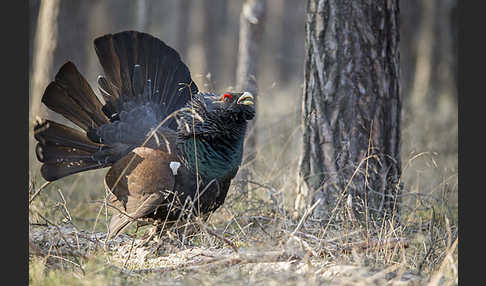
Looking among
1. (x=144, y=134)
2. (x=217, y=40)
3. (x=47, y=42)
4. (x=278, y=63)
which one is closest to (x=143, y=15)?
(x=47, y=42)

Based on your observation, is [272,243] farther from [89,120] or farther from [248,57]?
[248,57]

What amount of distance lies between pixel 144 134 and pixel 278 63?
70.4ft

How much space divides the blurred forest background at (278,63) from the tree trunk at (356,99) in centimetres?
33

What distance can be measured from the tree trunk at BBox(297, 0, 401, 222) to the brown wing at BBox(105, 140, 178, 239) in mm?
1424

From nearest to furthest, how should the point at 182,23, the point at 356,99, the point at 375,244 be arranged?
the point at 375,244 → the point at 356,99 → the point at 182,23

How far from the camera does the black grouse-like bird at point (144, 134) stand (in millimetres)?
3959

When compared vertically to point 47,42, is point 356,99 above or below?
below

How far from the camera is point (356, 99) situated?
438 centimetres

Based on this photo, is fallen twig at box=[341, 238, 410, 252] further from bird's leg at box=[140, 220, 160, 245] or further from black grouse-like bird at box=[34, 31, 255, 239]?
bird's leg at box=[140, 220, 160, 245]

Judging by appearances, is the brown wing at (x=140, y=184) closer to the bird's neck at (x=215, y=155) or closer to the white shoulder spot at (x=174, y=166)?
the white shoulder spot at (x=174, y=166)

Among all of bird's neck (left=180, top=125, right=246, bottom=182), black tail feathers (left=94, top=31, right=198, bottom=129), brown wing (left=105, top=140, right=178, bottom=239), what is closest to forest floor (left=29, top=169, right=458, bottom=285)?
brown wing (left=105, top=140, right=178, bottom=239)

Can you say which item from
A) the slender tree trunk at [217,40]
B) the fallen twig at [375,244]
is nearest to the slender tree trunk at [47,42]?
the fallen twig at [375,244]

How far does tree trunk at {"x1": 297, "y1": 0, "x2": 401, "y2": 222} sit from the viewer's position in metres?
4.37

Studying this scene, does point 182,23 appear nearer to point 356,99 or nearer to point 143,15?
point 143,15
